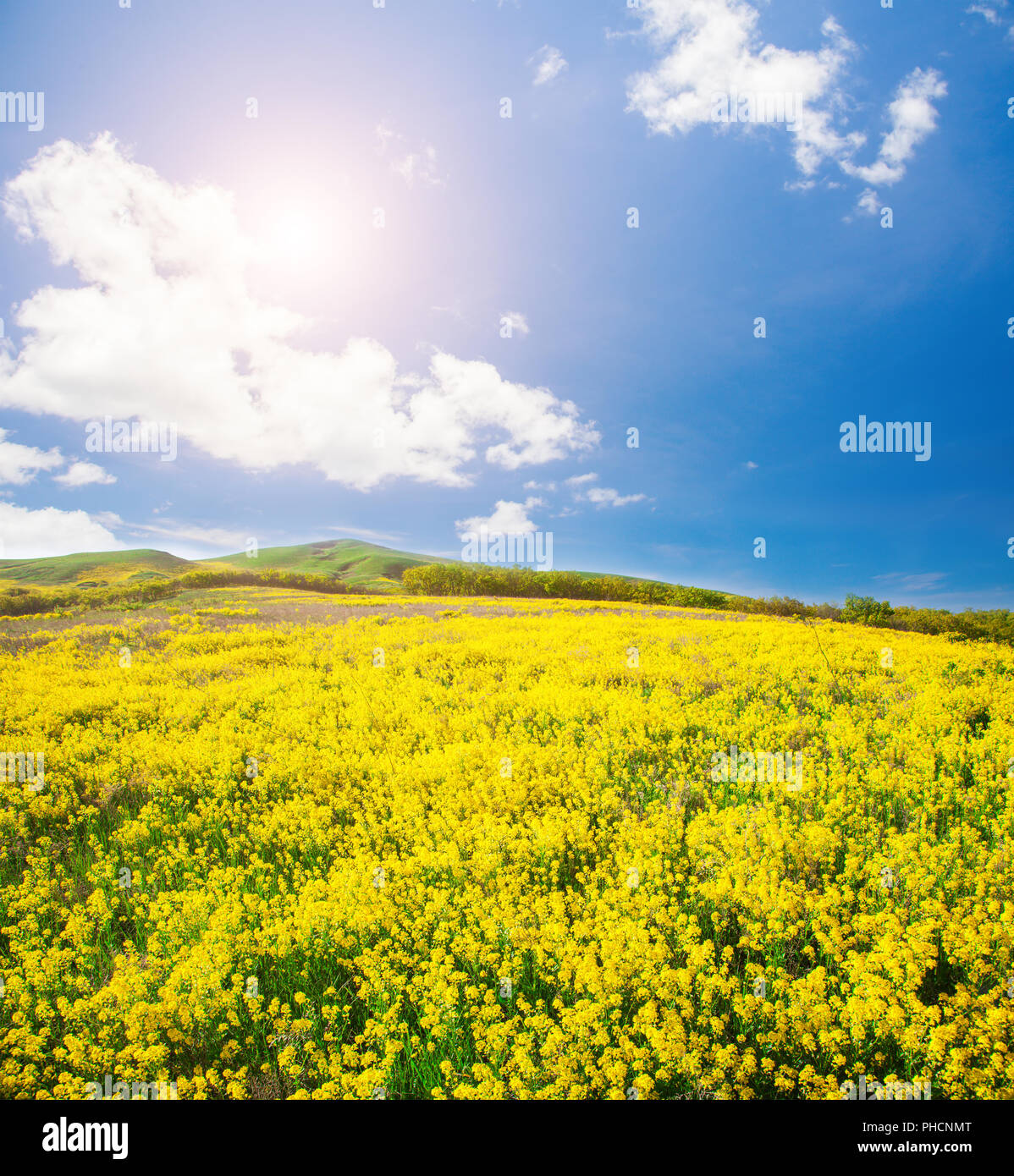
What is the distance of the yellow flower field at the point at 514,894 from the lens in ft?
9.87

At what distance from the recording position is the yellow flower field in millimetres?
3010

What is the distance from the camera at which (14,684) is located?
1080cm

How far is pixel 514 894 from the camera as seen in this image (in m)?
4.25

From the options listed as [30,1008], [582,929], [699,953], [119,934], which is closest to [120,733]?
[119,934]

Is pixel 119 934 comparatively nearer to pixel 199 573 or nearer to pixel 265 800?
pixel 265 800
